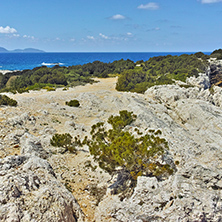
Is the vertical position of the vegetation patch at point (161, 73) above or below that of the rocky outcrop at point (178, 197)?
above

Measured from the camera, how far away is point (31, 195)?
24.5ft

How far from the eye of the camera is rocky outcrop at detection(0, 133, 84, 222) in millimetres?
6586

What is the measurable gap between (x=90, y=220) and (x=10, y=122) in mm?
10996

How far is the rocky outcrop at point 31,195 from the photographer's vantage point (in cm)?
659

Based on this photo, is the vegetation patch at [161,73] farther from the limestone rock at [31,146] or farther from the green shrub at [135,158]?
the green shrub at [135,158]

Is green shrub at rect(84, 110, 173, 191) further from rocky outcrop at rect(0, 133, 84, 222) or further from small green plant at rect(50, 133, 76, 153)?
small green plant at rect(50, 133, 76, 153)

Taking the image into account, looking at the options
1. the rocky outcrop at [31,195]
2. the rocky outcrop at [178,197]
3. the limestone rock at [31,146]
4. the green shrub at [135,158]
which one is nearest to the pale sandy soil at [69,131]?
the limestone rock at [31,146]

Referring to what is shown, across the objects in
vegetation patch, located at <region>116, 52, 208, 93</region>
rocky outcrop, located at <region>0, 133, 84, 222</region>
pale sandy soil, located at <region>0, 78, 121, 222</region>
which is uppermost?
vegetation patch, located at <region>116, 52, 208, 93</region>

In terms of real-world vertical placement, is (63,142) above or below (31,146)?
below

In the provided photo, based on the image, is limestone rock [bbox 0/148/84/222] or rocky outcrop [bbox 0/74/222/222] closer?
limestone rock [bbox 0/148/84/222]

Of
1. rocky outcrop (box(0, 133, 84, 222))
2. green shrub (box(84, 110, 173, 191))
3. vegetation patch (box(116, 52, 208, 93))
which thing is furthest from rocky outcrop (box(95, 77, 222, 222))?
vegetation patch (box(116, 52, 208, 93))

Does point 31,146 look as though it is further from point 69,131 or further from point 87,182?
point 69,131

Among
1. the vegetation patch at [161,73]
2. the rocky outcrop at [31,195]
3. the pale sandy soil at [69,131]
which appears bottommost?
the pale sandy soil at [69,131]

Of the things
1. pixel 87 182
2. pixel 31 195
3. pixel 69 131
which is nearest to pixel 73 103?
pixel 69 131
